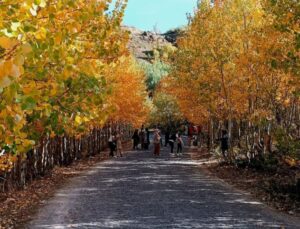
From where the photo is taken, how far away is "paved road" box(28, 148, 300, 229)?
1049cm

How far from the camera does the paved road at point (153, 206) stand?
10.5 m

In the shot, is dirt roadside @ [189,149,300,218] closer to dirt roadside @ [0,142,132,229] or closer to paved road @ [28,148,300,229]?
paved road @ [28,148,300,229]

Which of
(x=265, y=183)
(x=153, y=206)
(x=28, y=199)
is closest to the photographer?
(x=153, y=206)

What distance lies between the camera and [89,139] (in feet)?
115

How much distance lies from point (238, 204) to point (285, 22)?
494cm

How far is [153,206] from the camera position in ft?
40.9

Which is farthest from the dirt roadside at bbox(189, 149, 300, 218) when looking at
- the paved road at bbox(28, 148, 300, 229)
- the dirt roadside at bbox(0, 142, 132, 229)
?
the dirt roadside at bbox(0, 142, 132, 229)

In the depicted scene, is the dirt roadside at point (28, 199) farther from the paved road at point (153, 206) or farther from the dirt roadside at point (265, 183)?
the dirt roadside at point (265, 183)

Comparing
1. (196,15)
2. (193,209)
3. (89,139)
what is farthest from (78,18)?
(89,139)

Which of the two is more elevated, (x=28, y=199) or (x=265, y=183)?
(x=265, y=183)

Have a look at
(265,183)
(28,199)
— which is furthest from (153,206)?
(265,183)

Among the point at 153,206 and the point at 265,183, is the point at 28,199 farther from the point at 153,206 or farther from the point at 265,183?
the point at 265,183

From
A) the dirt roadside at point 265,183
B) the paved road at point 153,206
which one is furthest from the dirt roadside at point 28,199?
the dirt roadside at point 265,183

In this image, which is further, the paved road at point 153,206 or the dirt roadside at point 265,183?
the dirt roadside at point 265,183
